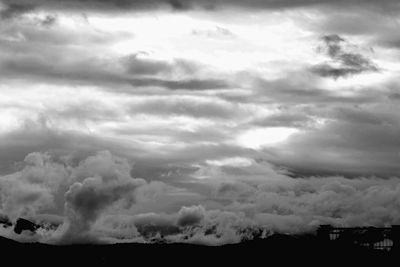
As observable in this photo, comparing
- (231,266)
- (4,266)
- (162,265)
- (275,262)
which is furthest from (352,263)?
(4,266)

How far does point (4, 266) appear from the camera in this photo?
19800 centimetres

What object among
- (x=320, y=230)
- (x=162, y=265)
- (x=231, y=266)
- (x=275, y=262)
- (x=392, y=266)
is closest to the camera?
(x=392, y=266)

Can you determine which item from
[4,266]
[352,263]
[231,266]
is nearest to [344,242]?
[352,263]

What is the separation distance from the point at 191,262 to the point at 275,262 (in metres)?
74.8

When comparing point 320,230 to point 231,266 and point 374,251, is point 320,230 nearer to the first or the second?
point 374,251

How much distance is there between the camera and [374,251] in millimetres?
86875

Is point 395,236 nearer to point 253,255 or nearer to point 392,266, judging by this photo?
point 392,266

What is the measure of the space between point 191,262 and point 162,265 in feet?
35.3

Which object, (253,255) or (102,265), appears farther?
(102,265)

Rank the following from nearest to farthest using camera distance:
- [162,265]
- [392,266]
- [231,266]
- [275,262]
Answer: [392,266]
[275,262]
[231,266]
[162,265]

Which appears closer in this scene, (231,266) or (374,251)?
(374,251)

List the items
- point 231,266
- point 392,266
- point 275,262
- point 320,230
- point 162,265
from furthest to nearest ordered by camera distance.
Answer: point 162,265
point 231,266
point 275,262
point 320,230
point 392,266

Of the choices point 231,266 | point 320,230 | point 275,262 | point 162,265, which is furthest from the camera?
point 162,265

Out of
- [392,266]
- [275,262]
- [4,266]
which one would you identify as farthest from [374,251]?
[4,266]
